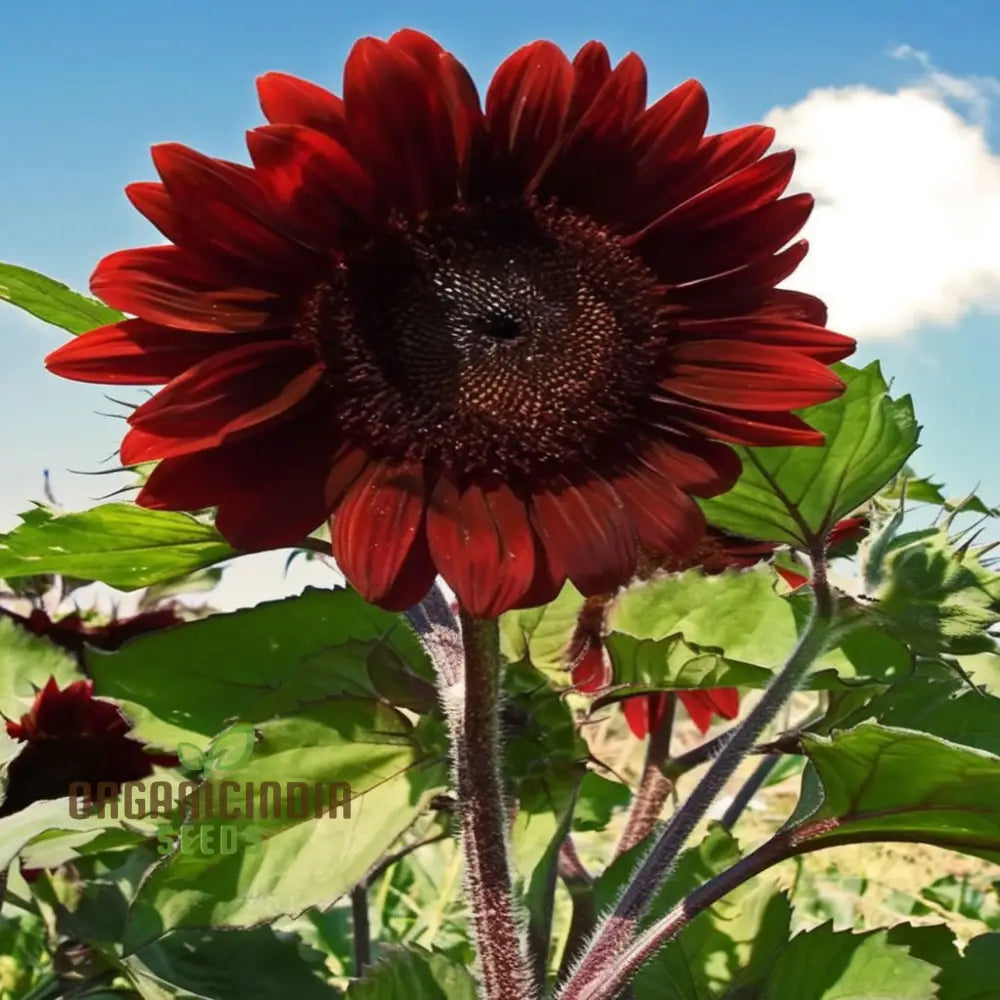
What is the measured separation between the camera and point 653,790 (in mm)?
891

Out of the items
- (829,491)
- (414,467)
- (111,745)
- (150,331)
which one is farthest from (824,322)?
(111,745)

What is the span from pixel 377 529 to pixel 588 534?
94 millimetres

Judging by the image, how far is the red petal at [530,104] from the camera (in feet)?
1.87

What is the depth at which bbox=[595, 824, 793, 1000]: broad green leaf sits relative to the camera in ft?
2.61

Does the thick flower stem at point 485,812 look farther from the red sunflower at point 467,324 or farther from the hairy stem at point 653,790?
the hairy stem at point 653,790

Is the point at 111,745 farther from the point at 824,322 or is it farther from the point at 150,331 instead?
→ the point at 824,322

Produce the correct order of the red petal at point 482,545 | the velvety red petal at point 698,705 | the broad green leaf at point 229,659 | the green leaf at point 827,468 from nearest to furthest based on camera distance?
the red petal at point 482,545, the green leaf at point 827,468, the broad green leaf at point 229,659, the velvety red petal at point 698,705

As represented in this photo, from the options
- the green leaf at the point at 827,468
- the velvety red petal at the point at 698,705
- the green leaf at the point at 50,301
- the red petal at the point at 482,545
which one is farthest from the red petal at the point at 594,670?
the green leaf at the point at 50,301

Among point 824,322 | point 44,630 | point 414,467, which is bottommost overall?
point 44,630

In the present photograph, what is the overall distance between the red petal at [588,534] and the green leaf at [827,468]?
0.41 feet

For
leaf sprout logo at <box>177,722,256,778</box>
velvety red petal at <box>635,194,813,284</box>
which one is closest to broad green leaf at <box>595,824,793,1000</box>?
leaf sprout logo at <box>177,722,256,778</box>

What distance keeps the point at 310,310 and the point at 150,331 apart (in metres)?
0.08

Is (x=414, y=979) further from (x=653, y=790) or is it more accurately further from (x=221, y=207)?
(x=221, y=207)

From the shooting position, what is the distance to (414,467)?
579 millimetres
